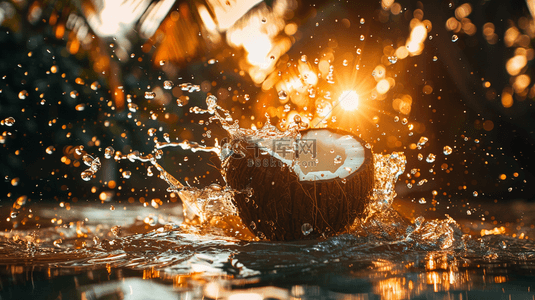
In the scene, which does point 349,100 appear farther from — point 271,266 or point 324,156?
point 271,266

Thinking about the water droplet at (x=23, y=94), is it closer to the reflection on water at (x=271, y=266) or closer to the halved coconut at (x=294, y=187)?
the reflection on water at (x=271, y=266)

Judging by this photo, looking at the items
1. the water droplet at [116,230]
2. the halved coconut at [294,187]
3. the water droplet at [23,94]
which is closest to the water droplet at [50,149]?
the water droplet at [23,94]

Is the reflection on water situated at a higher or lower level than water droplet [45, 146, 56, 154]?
lower

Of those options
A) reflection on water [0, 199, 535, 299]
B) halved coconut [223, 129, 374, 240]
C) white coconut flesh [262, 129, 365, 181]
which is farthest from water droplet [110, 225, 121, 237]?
white coconut flesh [262, 129, 365, 181]

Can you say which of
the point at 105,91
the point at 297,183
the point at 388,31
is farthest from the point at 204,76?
the point at 297,183

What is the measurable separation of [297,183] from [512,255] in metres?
0.57

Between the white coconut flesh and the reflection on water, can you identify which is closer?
the reflection on water

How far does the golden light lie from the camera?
2203mm

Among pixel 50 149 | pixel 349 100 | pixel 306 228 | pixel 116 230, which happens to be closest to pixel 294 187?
pixel 306 228

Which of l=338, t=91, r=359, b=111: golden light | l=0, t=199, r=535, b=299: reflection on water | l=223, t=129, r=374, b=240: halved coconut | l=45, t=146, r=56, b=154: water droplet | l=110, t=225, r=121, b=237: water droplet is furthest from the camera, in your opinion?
l=45, t=146, r=56, b=154: water droplet

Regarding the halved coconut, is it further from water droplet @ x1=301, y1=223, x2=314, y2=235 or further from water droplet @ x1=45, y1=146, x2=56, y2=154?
water droplet @ x1=45, y1=146, x2=56, y2=154

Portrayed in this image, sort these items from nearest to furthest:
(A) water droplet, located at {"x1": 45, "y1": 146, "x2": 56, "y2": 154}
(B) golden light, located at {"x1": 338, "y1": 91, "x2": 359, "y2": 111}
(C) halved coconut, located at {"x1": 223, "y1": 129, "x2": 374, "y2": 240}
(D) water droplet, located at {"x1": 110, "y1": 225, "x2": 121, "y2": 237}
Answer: (C) halved coconut, located at {"x1": 223, "y1": 129, "x2": 374, "y2": 240} → (D) water droplet, located at {"x1": 110, "y1": 225, "x2": 121, "y2": 237} → (B) golden light, located at {"x1": 338, "y1": 91, "x2": 359, "y2": 111} → (A) water droplet, located at {"x1": 45, "y1": 146, "x2": 56, "y2": 154}

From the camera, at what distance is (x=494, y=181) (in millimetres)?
2596

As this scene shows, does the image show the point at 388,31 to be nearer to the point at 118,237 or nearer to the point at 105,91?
the point at 105,91
